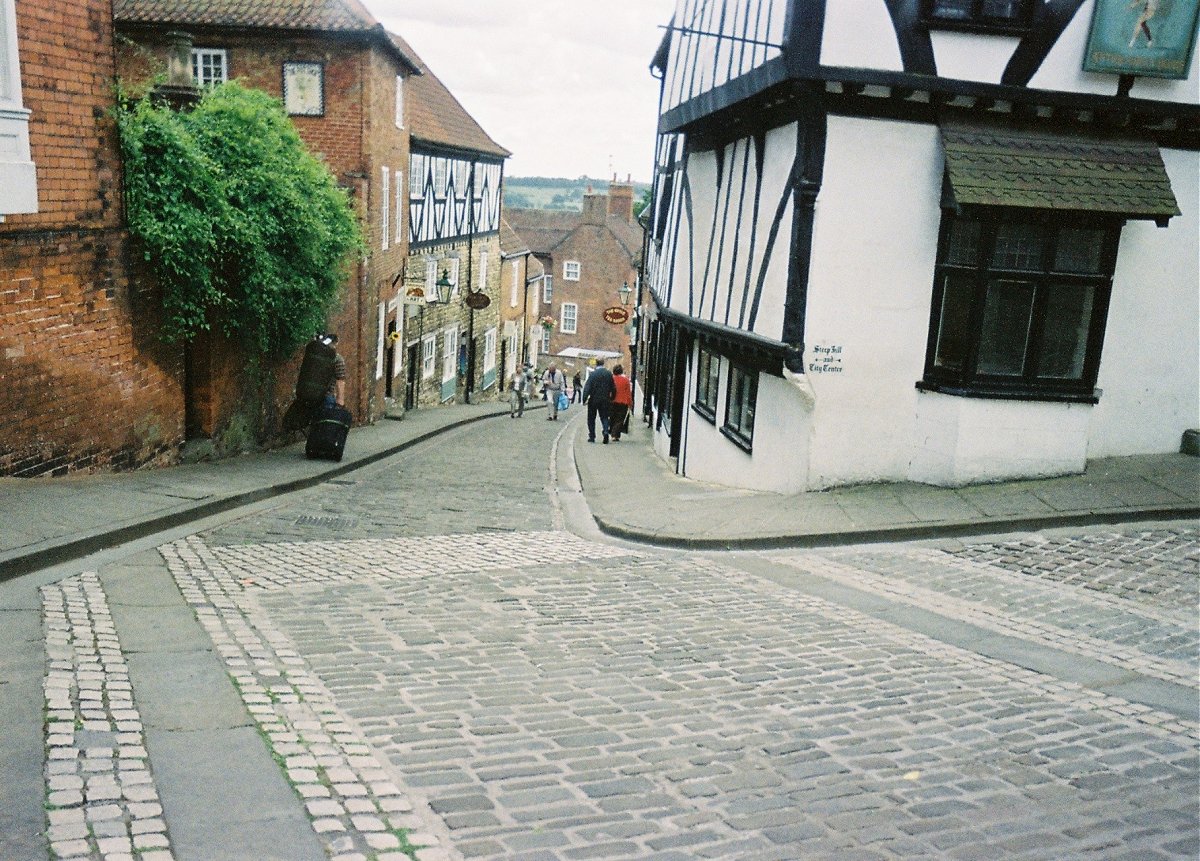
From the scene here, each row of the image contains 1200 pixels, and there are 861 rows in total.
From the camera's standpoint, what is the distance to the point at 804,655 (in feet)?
21.4

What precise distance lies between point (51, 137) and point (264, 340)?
4.29m

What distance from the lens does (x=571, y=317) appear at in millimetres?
59625

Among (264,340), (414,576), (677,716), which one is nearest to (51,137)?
(264,340)

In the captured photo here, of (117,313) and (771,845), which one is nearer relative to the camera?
(771,845)

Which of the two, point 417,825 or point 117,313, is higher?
point 117,313

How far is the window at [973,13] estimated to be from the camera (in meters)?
10.3

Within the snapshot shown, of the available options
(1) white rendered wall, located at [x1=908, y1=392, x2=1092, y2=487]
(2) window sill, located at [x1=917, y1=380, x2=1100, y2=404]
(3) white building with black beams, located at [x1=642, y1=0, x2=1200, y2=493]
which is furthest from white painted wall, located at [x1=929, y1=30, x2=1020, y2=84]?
(1) white rendered wall, located at [x1=908, y1=392, x2=1092, y2=487]

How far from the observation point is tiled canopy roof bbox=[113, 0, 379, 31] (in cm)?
1989

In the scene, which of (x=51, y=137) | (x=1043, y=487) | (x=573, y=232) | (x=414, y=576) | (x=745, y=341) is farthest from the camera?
(x=573, y=232)

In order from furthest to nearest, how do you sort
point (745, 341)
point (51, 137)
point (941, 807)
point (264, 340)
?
point (264, 340) → point (745, 341) → point (51, 137) → point (941, 807)

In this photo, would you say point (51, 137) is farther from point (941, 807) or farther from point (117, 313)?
point (941, 807)

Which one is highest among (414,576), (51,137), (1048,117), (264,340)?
(1048,117)

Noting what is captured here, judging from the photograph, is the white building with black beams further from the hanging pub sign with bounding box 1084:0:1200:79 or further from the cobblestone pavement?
the cobblestone pavement

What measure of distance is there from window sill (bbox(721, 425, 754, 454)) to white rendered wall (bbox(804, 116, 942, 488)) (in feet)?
→ 5.59
